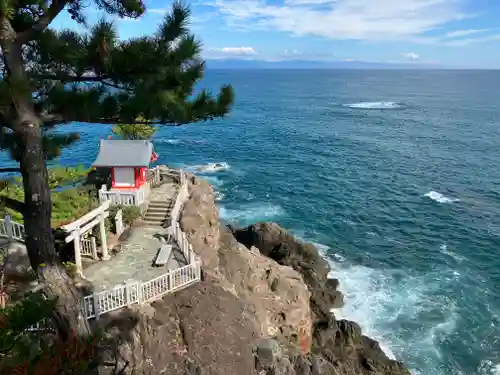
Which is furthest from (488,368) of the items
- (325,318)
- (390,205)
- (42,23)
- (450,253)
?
(42,23)

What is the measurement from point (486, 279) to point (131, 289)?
26.7m

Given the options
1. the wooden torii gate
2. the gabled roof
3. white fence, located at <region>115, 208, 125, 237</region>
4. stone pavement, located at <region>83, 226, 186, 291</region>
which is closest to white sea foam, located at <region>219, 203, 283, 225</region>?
the gabled roof

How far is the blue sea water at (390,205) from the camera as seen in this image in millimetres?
26922

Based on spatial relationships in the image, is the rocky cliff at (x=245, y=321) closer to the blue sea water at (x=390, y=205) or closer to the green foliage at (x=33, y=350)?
the blue sea water at (x=390, y=205)

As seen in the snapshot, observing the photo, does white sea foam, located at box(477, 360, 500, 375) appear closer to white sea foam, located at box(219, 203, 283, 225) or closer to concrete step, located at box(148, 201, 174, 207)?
concrete step, located at box(148, 201, 174, 207)

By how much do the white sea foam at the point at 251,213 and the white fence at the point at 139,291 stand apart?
885 inches

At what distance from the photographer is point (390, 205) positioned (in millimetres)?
44125

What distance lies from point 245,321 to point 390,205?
30683 millimetres

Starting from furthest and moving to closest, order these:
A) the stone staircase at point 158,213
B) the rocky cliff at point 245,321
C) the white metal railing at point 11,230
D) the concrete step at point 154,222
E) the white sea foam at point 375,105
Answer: the white sea foam at point 375,105 → the stone staircase at point 158,213 → the concrete step at point 154,222 → the white metal railing at point 11,230 → the rocky cliff at point 245,321

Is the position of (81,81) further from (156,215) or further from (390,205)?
(390,205)

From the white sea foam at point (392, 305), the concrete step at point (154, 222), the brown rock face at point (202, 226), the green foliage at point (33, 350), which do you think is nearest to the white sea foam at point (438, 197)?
the white sea foam at point (392, 305)

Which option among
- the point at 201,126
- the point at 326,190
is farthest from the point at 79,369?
the point at 201,126

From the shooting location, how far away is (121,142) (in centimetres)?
2333

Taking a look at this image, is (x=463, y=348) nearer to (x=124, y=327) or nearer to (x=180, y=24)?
(x=124, y=327)
